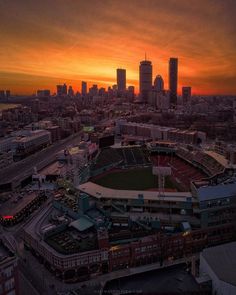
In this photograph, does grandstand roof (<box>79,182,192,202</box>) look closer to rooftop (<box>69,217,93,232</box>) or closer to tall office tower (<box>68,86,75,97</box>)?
rooftop (<box>69,217,93,232</box>)

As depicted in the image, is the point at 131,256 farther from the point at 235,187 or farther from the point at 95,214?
the point at 235,187

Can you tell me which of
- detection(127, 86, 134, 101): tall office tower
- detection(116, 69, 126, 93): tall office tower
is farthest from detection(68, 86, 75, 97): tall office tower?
detection(127, 86, 134, 101): tall office tower

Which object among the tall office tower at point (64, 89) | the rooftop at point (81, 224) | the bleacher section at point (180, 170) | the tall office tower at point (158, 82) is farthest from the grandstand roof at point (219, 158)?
the tall office tower at point (64, 89)

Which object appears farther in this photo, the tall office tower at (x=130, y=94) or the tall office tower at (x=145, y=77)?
the tall office tower at (x=130, y=94)

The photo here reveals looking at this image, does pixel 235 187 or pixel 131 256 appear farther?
pixel 235 187

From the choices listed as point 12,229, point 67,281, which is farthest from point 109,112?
point 67,281

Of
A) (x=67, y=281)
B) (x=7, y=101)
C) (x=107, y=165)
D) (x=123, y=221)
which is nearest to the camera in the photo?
(x=67, y=281)

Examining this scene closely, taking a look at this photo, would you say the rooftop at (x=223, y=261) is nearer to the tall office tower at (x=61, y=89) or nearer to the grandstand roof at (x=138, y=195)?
the grandstand roof at (x=138, y=195)
